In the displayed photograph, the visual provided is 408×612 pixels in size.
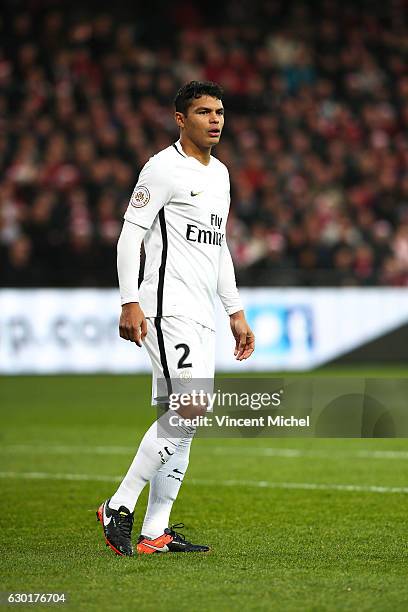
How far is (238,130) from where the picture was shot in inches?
843

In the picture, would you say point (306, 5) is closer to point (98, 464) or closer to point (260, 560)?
point (98, 464)

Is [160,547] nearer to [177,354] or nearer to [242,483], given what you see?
[177,354]

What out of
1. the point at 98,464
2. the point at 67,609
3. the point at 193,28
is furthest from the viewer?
the point at 193,28

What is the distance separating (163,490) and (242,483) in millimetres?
2795

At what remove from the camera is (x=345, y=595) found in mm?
5137

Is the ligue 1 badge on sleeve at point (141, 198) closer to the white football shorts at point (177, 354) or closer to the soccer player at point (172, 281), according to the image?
the soccer player at point (172, 281)

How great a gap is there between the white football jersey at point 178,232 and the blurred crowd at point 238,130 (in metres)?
11.3

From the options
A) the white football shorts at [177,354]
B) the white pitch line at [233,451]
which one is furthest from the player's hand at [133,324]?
the white pitch line at [233,451]

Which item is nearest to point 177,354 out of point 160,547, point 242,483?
point 160,547

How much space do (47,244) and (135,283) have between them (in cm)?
1190

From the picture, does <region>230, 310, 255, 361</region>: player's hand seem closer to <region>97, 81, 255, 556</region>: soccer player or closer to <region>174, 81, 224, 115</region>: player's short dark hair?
<region>97, 81, 255, 556</region>: soccer player

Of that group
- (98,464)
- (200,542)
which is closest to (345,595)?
(200,542)

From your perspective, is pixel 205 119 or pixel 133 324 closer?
pixel 133 324

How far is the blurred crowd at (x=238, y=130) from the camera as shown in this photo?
18.2 metres
